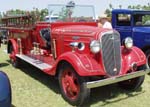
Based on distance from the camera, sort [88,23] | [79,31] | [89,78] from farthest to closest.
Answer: [88,23] → [79,31] → [89,78]

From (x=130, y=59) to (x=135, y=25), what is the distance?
275cm

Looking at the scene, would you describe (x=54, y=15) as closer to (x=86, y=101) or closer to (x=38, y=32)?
(x=38, y=32)

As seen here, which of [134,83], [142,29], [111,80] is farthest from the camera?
[142,29]

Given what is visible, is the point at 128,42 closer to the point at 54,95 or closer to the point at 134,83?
the point at 134,83

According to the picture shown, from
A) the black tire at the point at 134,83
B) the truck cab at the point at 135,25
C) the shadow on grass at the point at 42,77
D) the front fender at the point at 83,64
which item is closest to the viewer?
the front fender at the point at 83,64

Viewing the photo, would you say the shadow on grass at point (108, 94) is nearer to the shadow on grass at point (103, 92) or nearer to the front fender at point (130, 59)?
the shadow on grass at point (103, 92)

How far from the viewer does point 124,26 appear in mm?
8578

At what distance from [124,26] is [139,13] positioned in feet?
1.87

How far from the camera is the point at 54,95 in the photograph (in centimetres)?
603

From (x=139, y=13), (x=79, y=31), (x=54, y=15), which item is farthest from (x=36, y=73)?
(x=139, y=13)

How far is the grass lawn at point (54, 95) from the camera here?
5.53m

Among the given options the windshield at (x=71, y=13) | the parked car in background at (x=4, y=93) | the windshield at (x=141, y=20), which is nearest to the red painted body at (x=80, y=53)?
the windshield at (x=71, y=13)

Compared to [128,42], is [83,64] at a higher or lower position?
lower

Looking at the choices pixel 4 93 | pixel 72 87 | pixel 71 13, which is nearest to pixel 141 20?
pixel 71 13
